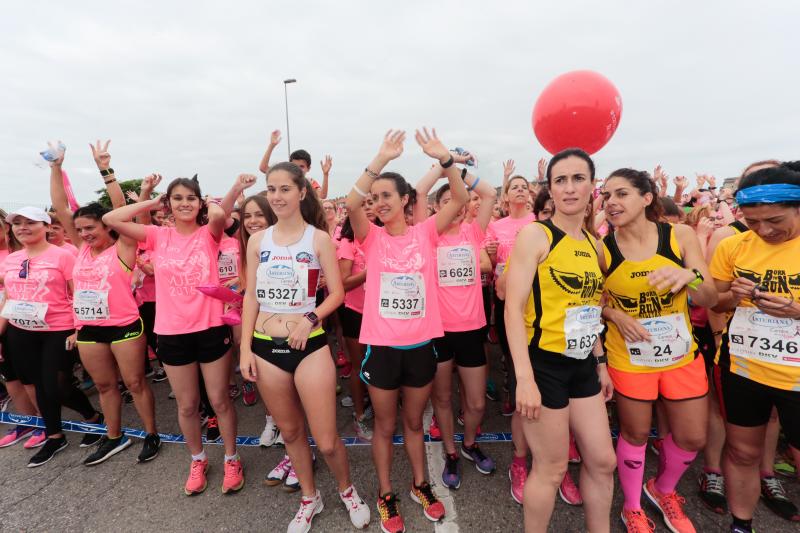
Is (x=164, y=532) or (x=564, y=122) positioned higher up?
(x=564, y=122)

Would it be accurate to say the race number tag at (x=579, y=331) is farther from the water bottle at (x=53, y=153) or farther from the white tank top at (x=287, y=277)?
the water bottle at (x=53, y=153)

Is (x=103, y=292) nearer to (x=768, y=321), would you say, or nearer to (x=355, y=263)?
(x=355, y=263)

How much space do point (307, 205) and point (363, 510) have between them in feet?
7.64

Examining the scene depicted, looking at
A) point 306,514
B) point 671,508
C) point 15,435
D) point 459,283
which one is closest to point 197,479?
point 306,514

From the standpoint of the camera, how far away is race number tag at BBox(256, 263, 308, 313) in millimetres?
2510

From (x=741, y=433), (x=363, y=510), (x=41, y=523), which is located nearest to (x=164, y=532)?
(x=41, y=523)

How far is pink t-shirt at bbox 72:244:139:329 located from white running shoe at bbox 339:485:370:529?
8.33ft

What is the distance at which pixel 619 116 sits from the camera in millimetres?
4734

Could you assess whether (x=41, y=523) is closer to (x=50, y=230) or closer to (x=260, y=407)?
(x=260, y=407)

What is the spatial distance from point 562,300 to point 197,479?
325 centimetres

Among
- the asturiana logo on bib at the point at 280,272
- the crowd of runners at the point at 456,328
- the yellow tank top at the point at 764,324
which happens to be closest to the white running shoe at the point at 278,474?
the crowd of runners at the point at 456,328

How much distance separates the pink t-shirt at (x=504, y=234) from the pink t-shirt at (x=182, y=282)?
2.90m

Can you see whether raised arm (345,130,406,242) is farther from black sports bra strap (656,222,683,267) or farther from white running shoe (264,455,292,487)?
white running shoe (264,455,292,487)

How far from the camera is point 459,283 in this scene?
3.11 m
